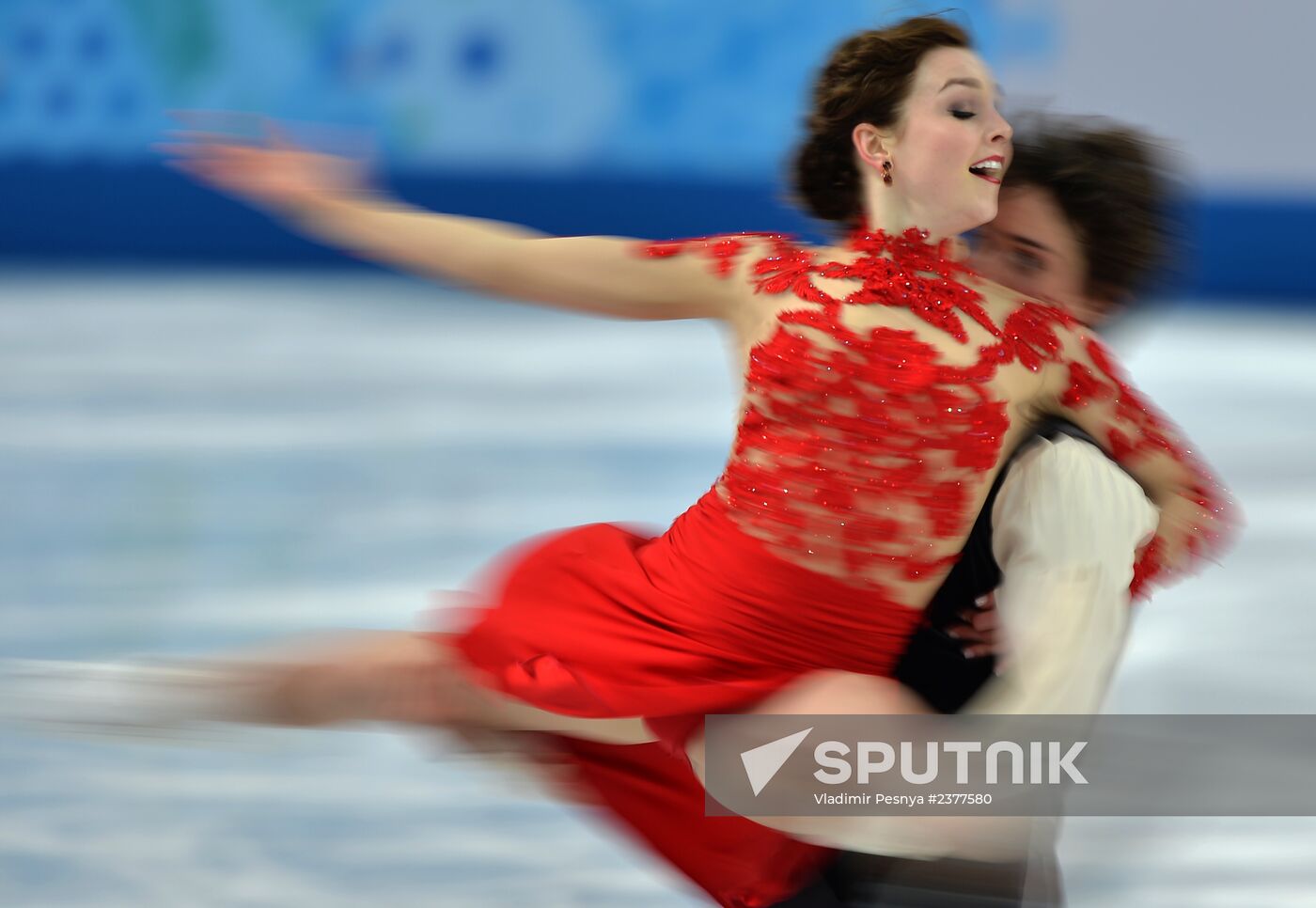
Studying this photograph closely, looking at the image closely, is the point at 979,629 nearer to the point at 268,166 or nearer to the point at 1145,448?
the point at 1145,448

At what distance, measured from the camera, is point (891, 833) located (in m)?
1.66

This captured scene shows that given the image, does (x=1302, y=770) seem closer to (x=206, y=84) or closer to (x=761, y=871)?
(x=761, y=871)

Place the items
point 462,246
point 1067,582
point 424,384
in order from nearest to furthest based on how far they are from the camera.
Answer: point 1067,582 < point 462,246 < point 424,384

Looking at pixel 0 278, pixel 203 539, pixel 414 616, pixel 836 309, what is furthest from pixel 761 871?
pixel 0 278

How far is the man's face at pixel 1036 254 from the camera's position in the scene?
1.88 m

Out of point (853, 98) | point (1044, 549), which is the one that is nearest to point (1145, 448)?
point (1044, 549)

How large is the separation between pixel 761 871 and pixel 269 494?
234cm

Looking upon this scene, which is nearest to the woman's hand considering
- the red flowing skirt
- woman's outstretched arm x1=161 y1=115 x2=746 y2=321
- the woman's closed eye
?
woman's outstretched arm x1=161 y1=115 x2=746 y2=321

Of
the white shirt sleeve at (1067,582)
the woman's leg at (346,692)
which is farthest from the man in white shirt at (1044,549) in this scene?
the woman's leg at (346,692)

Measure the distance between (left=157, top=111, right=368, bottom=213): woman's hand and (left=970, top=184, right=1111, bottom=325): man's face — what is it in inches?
26.8

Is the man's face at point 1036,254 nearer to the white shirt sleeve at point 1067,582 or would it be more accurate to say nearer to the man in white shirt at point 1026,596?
the man in white shirt at point 1026,596

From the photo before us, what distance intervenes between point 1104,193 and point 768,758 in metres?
0.68

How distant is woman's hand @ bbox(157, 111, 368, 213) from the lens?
190 centimetres

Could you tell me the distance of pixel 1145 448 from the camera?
1.74m
